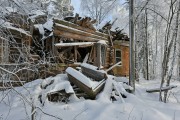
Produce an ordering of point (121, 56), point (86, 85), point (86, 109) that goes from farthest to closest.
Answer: point (121, 56) < point (86, 85) < point (86, 109)

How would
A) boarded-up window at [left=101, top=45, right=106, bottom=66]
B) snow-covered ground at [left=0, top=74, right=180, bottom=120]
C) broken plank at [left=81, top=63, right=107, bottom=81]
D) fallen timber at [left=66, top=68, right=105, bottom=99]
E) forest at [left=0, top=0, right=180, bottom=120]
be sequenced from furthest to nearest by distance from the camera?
boarded-up window at [left=101, top=45, right=106, bottom=66]
broken plank at [left=81, top=63, right=107, bottom=81]
fallen timber at [left=66, top=68, right=105, bottom=99]
snow-covered ground at [left=0, top=74, right=180, bottom=120]
forest at [left=0, top=0, right=180, bottom=120]

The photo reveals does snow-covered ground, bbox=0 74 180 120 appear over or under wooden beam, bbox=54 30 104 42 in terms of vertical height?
under

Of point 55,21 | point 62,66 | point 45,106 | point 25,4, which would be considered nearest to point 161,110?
point 45,106

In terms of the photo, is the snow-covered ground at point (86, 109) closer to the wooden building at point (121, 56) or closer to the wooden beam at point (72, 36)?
the wooden beam at point (72, 36)

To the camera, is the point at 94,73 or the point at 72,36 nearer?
the point at 94,73

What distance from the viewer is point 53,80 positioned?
9.84 meters

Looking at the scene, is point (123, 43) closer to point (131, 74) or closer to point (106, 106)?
point (131, 74)

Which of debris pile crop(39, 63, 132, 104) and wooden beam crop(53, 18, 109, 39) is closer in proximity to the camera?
debris pile crop(39, 63, 132, 104)

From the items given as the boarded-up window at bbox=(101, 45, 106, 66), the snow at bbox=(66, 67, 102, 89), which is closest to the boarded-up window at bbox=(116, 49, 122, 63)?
the boarded-up window at bbox=(101, 45, 106, 66)

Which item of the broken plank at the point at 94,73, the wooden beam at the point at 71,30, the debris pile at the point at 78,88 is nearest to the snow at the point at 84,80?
the debris pile at the point at 78,88

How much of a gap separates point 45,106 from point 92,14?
87.2 ft

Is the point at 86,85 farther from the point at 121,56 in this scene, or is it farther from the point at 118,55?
the point at 121,56

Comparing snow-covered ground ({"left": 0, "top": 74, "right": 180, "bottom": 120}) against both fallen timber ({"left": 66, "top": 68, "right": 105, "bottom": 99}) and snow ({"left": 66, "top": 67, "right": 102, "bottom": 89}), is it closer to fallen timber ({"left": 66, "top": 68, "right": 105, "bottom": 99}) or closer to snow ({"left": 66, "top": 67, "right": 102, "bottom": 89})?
fallen timber ({"left": 66, "top": 68, "right": 105, "bottom": 99})

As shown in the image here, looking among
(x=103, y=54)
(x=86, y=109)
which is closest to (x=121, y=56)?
(x=103, y=54)
